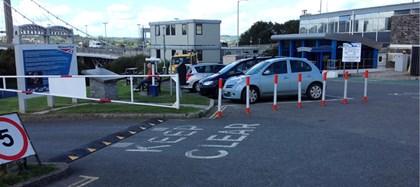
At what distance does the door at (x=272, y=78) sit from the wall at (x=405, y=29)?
35600 millimetres

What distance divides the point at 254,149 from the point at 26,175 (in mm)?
3854

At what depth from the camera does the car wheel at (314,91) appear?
1421cm

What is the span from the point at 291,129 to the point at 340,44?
32.5 metres

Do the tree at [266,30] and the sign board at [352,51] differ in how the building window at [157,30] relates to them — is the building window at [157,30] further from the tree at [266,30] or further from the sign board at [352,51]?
the tree at [266,30]

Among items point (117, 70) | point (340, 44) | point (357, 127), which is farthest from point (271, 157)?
point (117, 70)

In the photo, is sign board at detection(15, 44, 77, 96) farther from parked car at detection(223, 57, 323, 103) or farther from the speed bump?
parked car at detection(223, 57, 323, 103)

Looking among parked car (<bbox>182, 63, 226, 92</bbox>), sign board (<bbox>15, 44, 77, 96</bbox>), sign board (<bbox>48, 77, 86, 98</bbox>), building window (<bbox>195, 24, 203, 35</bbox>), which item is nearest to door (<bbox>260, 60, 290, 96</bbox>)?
parked car (<bbox>182, 63, 226, 92</bbox>)

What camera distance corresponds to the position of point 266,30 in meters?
101

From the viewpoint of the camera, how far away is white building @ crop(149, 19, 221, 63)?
165ft

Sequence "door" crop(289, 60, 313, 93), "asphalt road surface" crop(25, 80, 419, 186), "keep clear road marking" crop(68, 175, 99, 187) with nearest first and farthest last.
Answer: "keep clear road marking" crop(68, 175, 99, 187)
"asphalt road surface" crop(25, 80, 419, 186)
"door" crop(289, 60, 313, 93)

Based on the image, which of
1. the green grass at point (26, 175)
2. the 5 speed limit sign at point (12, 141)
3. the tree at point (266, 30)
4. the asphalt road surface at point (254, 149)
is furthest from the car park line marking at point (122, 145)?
the tree at point (266, 30)

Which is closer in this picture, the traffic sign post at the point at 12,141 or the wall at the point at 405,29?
the traffic sign post at the point at 12,141

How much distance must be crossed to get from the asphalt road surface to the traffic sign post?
72cm

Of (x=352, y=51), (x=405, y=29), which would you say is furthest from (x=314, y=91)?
(x=405, y=29)
